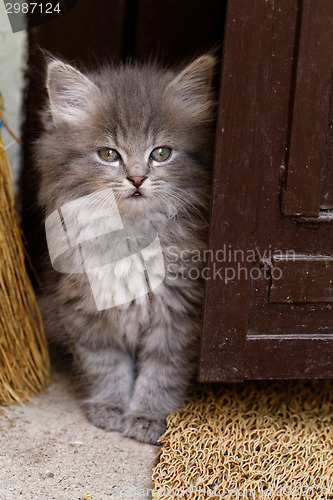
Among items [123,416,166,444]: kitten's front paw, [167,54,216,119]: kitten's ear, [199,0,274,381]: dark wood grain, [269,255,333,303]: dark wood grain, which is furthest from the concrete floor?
[167,54,216,119]: kitten's ear

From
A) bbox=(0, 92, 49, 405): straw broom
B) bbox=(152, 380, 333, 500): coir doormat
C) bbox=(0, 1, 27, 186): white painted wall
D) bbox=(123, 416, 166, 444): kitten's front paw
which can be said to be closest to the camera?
bbox=(152, 380, 333, 500): coir doormat

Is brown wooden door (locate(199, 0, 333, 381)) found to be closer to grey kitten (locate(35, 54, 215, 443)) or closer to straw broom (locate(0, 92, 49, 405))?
grey kitten (locate(35, 54, 215, 443))

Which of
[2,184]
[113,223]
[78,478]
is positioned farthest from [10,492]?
[2,184]

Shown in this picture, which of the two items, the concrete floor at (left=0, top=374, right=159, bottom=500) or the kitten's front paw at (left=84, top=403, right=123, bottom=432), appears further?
the kitten's front paw at (left=84, top=403, right=123, bottom=432)

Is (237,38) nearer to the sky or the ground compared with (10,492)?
nearer to the sky

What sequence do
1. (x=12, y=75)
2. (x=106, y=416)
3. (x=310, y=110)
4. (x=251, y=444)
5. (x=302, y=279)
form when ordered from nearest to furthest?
(x=310, y=110)
(x=302, y=279)
(x=251, y=444)
(x=106, y=416)
(x=12, y=75)

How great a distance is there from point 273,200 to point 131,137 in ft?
1.54

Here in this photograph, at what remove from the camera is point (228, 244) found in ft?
4.75

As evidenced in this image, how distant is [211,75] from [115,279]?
2.39 feet

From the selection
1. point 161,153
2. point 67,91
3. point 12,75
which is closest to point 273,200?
point 161,153

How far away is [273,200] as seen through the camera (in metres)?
1.43

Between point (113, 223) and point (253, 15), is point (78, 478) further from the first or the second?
point (253, 15)

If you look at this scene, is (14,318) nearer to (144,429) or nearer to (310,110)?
(144,429)

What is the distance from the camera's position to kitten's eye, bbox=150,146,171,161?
1.59 m
